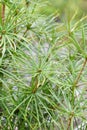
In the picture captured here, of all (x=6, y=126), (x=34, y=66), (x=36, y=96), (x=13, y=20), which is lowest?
(x=6, y=126)

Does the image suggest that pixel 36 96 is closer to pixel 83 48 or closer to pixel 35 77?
pixel 35 77

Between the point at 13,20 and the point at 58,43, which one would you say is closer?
the point at 13,20

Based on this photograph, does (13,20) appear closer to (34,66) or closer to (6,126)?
(34,66)

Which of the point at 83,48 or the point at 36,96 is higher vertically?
the point at 83,48

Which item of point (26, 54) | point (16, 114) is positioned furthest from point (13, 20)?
point (16, 114)

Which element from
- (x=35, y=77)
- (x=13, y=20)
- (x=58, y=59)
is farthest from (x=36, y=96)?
(x=13, y=20)

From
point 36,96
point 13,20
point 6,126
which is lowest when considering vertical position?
point 6,126
